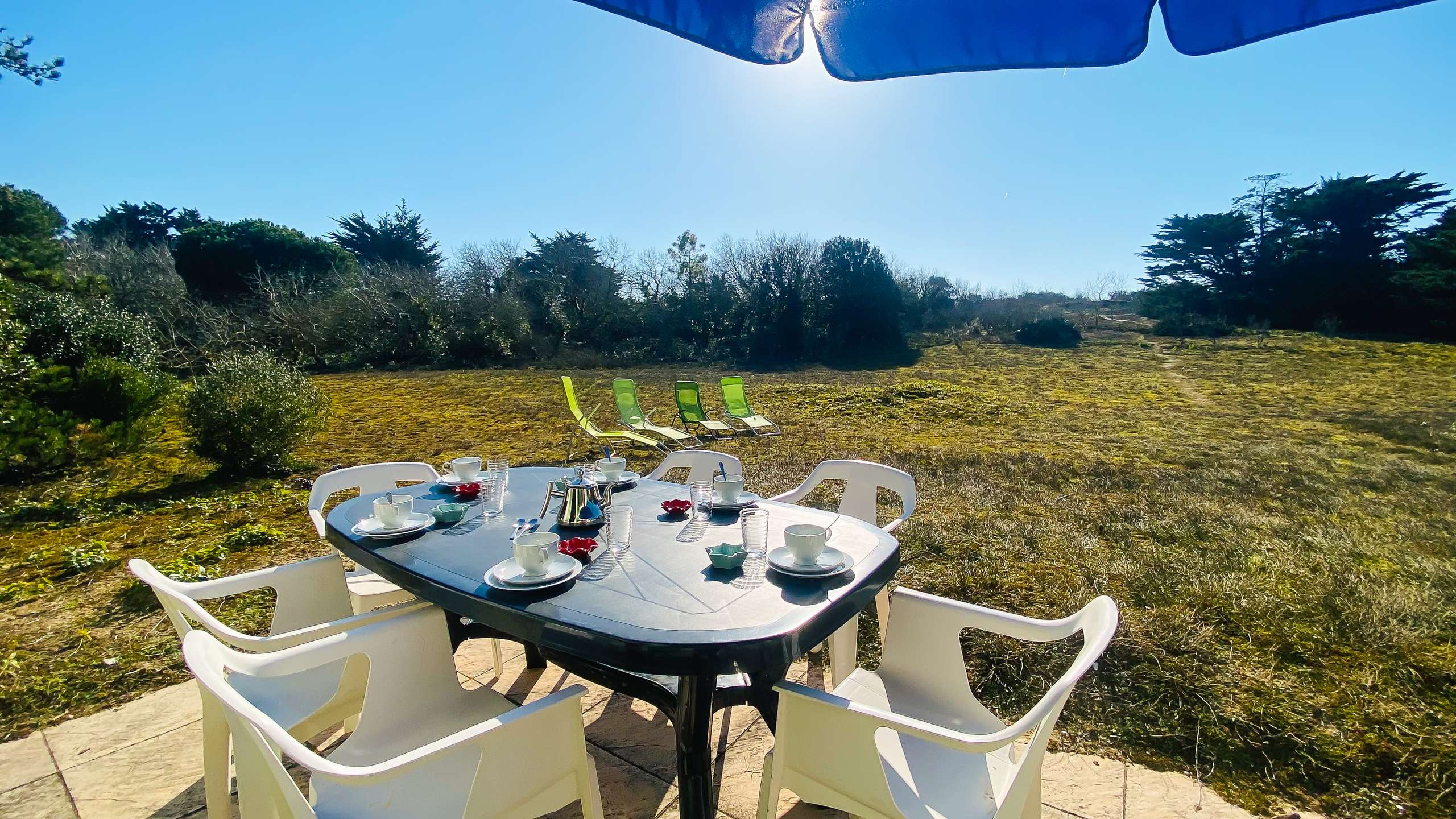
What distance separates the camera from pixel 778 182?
30.9 ft

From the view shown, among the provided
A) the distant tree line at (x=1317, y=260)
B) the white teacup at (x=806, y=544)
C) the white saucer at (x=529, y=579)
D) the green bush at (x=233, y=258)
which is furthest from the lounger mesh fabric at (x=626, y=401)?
the distant tree line at (x=1317, y=260)

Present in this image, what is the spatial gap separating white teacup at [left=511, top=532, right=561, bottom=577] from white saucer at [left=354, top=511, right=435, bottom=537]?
544mm

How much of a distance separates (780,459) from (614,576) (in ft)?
14.5

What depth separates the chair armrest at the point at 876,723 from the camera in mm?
1039

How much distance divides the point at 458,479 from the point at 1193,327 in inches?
806

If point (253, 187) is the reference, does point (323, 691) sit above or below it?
below

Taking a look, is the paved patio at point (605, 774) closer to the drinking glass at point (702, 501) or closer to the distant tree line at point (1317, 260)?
the drinking glass at point (702, 501)

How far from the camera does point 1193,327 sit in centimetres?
1677

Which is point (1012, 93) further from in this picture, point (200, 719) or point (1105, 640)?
point (200, 719)

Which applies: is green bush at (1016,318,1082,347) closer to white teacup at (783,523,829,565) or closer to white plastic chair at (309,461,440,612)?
white plastic chair at (309,461,440,612)

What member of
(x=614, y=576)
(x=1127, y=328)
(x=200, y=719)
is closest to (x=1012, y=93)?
(x=614, y=576)

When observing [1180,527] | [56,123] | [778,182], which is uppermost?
[56,123]

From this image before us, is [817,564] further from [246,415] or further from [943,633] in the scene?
[246,415]

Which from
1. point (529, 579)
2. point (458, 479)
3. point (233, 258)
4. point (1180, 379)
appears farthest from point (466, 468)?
point (233, 258)
